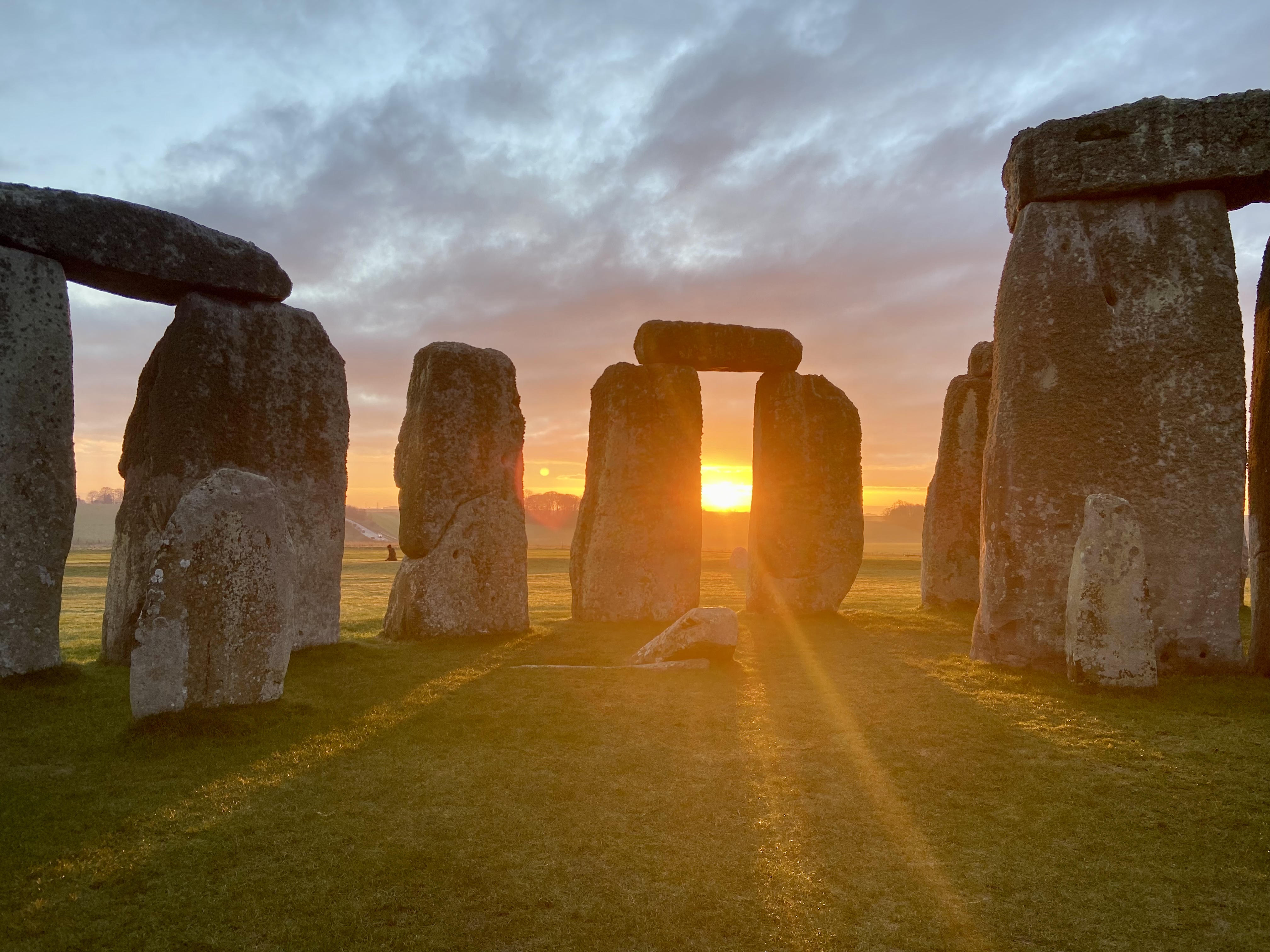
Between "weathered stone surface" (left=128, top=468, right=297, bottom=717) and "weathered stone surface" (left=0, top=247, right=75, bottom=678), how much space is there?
212cm

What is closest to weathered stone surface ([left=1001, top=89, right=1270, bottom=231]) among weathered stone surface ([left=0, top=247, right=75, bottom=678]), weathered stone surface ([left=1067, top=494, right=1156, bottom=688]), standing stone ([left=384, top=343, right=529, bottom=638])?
weathered stone surface ([left=1067, top=494, right=1156, bottom=688])

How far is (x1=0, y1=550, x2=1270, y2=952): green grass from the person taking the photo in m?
3.15

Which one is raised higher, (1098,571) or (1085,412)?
(1085,412)

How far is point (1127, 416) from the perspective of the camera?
24.8ft

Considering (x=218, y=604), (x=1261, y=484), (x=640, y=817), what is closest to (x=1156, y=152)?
(x=1261, y=484)

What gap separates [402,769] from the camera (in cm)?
485

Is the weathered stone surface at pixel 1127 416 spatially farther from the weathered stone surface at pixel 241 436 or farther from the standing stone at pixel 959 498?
the weathered stone surface at pixel 241 436

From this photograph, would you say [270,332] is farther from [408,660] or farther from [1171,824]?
[1171,824]

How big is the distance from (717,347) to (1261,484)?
6771 mm

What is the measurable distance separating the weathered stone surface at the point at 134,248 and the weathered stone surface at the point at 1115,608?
7.88 m

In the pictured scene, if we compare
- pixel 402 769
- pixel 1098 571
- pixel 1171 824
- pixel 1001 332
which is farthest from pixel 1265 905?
pixel 1001 332

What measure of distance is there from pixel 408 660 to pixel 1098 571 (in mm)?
6145

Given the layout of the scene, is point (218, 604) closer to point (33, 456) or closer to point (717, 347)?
point (33, 456)

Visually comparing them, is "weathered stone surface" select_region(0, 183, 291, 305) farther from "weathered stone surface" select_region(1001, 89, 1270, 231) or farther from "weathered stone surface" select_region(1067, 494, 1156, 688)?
"weathered stone surface" select_region(1067, 494, 1156, 688)
